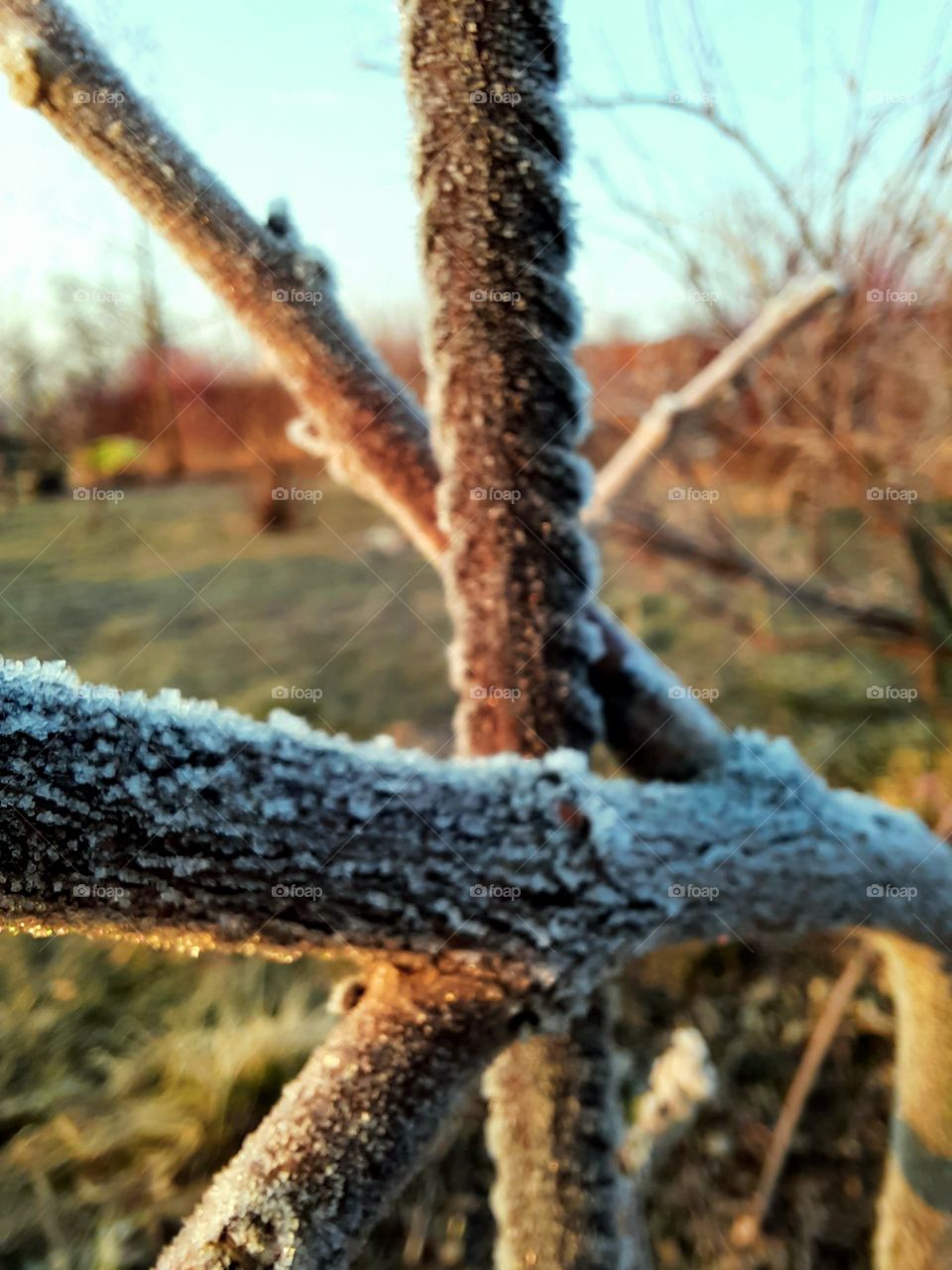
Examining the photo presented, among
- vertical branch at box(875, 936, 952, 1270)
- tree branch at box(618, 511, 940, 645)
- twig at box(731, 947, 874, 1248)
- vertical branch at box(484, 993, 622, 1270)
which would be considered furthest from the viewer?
tree branch at box(618, 511, 940, 645)

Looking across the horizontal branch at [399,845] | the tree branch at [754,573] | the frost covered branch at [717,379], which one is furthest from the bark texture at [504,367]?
the tree branch at [754,573]

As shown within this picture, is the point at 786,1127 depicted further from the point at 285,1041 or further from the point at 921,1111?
the point at 285,1041

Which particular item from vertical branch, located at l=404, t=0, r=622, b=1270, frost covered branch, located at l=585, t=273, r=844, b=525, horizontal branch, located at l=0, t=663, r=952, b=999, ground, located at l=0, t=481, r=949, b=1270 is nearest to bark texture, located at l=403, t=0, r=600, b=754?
vertical branch, located at l=404, t=0, r=622, b=1270

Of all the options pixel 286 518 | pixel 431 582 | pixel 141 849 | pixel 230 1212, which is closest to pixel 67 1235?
pixel 230 1212

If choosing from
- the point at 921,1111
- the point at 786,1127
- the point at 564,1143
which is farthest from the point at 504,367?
the point at 786,1127

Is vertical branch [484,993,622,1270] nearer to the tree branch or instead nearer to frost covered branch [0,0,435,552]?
frost covered branch [0,0,435,552]
